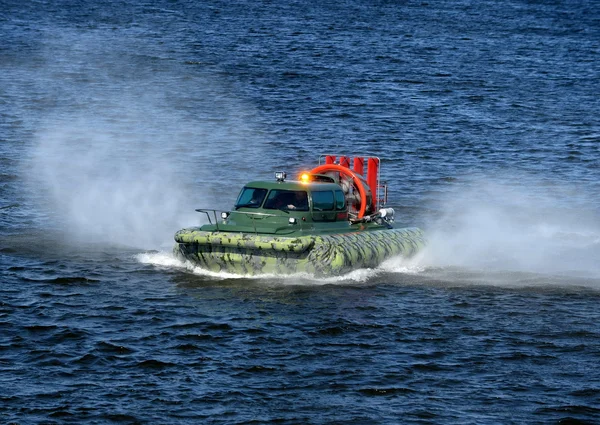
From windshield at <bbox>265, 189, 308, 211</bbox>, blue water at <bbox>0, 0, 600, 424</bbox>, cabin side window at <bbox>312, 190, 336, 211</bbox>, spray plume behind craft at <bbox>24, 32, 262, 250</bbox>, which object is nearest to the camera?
blue water at <bbox>0, 0, 600, 424</bbox>

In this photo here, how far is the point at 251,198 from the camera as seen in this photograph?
84.2ft

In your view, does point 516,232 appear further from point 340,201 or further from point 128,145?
point 128,145

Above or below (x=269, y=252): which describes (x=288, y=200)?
above

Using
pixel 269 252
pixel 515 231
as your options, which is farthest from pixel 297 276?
pixel 515 231

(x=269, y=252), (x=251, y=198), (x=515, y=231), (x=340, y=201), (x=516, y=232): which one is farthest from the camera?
(x=515, y=231)

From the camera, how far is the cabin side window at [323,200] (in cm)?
2547

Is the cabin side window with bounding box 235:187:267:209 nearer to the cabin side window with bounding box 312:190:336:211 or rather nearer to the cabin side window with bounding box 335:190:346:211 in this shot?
the cabin side window with bounding box 312:190:336:211

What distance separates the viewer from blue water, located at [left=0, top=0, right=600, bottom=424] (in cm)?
1750

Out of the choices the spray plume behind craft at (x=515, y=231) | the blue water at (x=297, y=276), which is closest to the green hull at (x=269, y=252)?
the blue water at (x=297, y=276)

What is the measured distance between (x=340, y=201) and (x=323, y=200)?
2.24 feet

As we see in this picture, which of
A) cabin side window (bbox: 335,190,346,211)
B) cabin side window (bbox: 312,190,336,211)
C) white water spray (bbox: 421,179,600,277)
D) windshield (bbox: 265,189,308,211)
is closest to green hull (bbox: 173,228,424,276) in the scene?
cabin side window (bbox: 312,190,336,211)

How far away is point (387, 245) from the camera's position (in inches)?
1022

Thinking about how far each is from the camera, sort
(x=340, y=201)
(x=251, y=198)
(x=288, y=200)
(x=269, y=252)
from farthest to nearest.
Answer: (x=340, y=201) < (x=251, y=198) < (x=288, y=200) < (x=269, y=252)

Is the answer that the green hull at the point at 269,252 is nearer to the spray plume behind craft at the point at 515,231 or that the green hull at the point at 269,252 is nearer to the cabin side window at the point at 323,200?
the cabin side window at the point at 323,200
